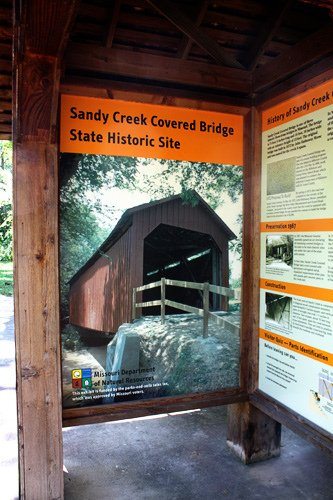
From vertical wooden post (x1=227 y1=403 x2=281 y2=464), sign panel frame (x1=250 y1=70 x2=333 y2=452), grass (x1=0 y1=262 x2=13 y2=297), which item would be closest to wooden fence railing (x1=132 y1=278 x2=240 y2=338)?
sign panel frame (x1=250 y1=70 x2=333 y2=452)

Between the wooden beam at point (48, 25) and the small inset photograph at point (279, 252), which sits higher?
the wooden beam at point (48, 25)

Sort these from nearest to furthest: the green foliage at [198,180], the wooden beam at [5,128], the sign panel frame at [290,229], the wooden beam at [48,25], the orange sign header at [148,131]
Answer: the wooden beam at [48,25] → the sign panel frame at [290,229] → the orange sign header at [148,131] → the green foliage at [198,180] → the wooden beam at [5,128]

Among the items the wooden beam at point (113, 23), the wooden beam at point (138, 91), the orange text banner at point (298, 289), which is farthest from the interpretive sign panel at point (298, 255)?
the wooden beam at point (113, 23)

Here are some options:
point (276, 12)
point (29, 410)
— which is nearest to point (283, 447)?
point (29, 410)

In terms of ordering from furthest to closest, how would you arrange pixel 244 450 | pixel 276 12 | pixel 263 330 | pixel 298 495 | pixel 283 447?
pixel 283 447 < pixel 244 450 < pixel 263 330 < pixel 298 495 < pixel 276 12

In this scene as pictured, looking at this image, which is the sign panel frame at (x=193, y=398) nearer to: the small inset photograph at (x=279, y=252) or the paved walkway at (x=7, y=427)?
the small inset photograph at (x=279, y=252)

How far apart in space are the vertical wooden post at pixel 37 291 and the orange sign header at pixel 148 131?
0.34m

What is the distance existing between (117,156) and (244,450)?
286 centimetres

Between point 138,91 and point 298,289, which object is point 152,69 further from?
point 298,289

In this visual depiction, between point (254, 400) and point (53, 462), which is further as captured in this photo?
point (254, 400)

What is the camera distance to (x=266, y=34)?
3.26m

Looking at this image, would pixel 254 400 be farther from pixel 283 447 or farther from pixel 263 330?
pixel 283 447

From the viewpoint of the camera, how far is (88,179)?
3186 millimetres

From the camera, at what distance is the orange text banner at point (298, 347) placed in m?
2.90
